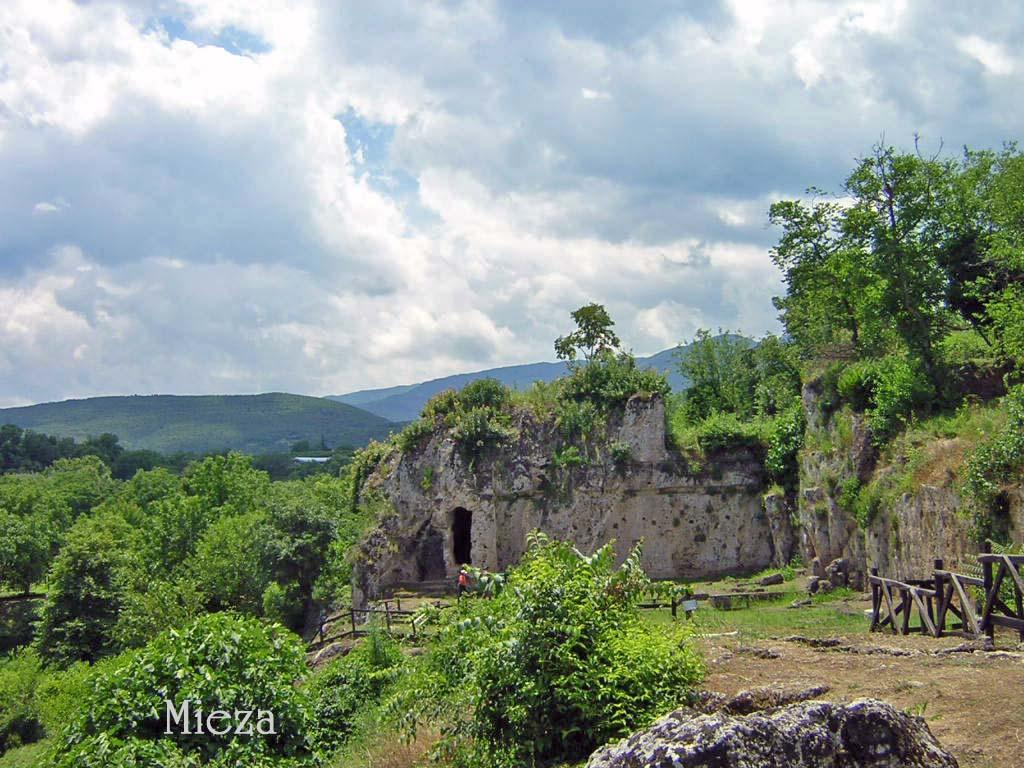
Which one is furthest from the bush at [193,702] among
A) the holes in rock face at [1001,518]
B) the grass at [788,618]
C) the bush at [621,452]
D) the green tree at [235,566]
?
the green tree at [235,566]

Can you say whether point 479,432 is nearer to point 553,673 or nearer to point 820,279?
point 820,279

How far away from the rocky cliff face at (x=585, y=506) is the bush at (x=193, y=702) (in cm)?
2367

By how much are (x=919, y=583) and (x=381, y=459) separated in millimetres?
27450

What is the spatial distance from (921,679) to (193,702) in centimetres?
899

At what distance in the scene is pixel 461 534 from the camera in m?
37.9

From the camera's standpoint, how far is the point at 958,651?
450 inches

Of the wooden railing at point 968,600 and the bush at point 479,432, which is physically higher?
the bush at point 479,432

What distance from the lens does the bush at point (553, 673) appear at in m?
8.33

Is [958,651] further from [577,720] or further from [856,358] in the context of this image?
[856,358]

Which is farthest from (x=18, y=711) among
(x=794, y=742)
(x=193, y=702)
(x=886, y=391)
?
(x=794, y=742)

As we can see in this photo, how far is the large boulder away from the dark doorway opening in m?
30.7

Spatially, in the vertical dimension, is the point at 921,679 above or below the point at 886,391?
below

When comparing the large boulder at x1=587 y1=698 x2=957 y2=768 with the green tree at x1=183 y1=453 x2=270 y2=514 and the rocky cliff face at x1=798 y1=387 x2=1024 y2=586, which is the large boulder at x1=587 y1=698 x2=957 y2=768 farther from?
the green tree at x1=183 y1=453 x2=270 y2=514

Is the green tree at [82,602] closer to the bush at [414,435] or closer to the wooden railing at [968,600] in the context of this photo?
the bush at [414,435]
